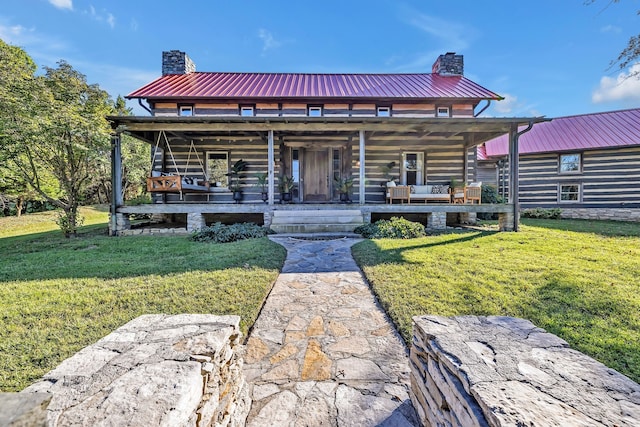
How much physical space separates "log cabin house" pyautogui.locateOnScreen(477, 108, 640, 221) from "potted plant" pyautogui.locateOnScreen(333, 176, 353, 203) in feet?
30.6

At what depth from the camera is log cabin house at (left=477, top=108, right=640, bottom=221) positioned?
13.4 meters

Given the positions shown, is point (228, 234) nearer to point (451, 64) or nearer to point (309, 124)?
point (309, 124)

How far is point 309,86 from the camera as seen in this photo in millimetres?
14062

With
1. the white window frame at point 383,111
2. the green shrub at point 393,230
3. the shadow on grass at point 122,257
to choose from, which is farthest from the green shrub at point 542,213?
the shadow on grass at point 122,257

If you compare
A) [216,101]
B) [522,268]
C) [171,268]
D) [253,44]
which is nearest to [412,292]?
[522,268]

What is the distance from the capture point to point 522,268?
4.94 m

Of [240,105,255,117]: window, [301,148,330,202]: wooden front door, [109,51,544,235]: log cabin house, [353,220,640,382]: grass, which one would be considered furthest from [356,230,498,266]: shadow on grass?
[240,105,255,117]: window

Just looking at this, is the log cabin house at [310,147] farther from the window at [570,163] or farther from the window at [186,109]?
the window at [570,163]

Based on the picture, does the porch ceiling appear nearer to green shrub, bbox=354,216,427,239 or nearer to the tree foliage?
the tree foliage

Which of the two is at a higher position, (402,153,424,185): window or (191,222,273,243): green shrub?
(402,153,424,185): window

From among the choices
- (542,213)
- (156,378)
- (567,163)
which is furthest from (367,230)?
(567,163)

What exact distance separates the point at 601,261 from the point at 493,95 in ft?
32.1

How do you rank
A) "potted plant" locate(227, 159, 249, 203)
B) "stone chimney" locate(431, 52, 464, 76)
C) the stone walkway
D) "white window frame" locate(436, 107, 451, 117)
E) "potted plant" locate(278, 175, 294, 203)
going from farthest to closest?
"stone chimney" locate(431, 52, 464, 76), "white window frame" locate(436, 107, 451, 117), "potted plant" locate(227, 159, 249, 203), "potted plant" locate(278, 175, 294, 203), the stone walkway

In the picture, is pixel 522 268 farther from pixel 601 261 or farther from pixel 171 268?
pixel 171 268
